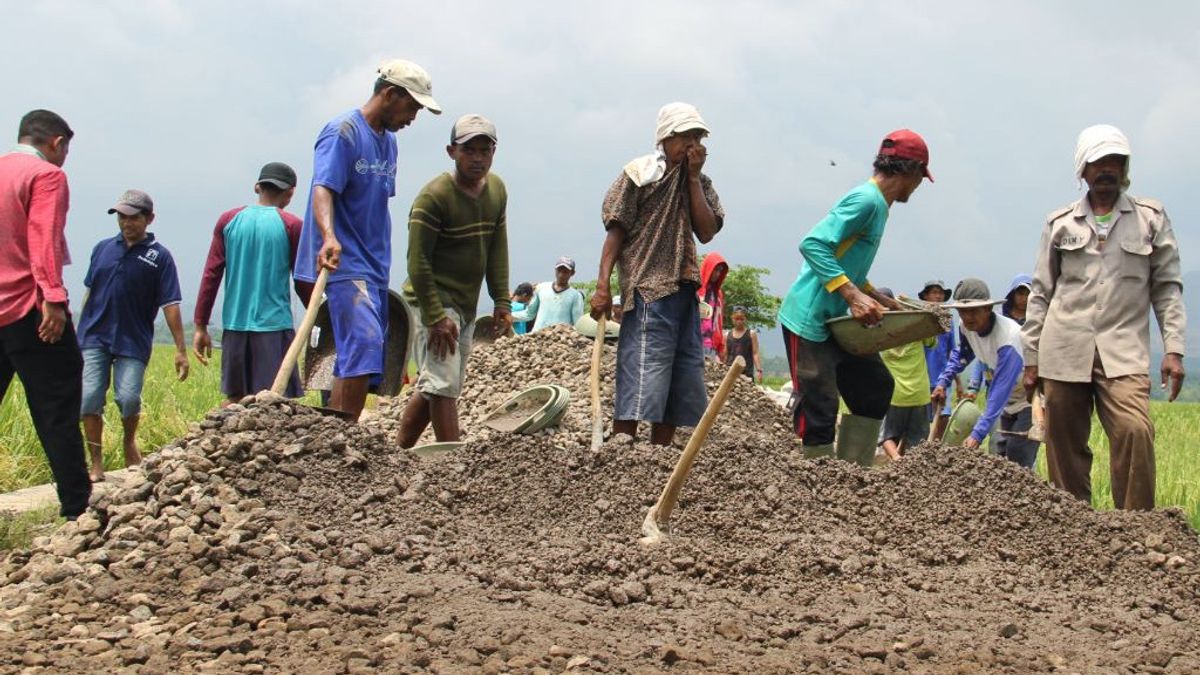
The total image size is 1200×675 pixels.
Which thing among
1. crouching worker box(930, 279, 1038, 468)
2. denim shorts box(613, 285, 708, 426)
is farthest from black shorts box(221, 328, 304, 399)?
crouching worker box(930, 279, 1038, 468)

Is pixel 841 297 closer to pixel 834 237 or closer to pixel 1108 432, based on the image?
pixel 834 237

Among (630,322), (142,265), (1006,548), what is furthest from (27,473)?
(1006,548)

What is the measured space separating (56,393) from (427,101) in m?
1.91

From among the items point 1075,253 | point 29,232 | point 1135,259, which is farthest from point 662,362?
point 29,232

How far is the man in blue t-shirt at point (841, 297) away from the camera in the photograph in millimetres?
5570

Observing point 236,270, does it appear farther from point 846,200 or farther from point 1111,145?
point 1111,145

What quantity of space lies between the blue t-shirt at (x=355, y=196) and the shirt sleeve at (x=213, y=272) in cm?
146

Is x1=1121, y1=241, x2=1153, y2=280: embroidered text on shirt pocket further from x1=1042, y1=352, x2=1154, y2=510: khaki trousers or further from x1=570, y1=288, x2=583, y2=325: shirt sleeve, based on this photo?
x1=570, y1=288, x2=583, y2=325: shirt sleeve

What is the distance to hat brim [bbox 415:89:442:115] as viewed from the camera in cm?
542

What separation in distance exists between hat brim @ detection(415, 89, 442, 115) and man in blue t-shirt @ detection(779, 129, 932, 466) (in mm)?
1716

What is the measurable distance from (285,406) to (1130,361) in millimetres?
3391

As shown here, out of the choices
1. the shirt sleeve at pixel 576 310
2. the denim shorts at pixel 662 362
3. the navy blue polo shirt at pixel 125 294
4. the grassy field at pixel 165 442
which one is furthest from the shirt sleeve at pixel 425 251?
the shirt sleeve at pixel 576 310

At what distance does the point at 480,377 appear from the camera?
9992 mm

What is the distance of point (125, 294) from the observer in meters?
6.88
